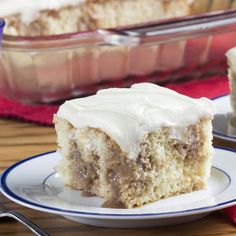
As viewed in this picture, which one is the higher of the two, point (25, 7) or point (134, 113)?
point (134, 113)

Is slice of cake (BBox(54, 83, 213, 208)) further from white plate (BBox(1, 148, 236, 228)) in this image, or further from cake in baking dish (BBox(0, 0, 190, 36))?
cake in baking dish (BBox(0, 0, 190, 36))

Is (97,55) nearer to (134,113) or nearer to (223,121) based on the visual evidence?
(223,121)

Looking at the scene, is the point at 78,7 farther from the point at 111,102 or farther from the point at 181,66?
the point at 111,102

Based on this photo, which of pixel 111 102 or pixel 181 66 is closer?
pixel 111 102

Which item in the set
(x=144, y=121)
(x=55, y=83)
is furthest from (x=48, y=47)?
(x=144, y=121)

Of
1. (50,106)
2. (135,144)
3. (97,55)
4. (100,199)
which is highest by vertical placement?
(135,144)

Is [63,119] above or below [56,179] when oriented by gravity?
above

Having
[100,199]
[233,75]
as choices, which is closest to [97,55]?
[233,75]
